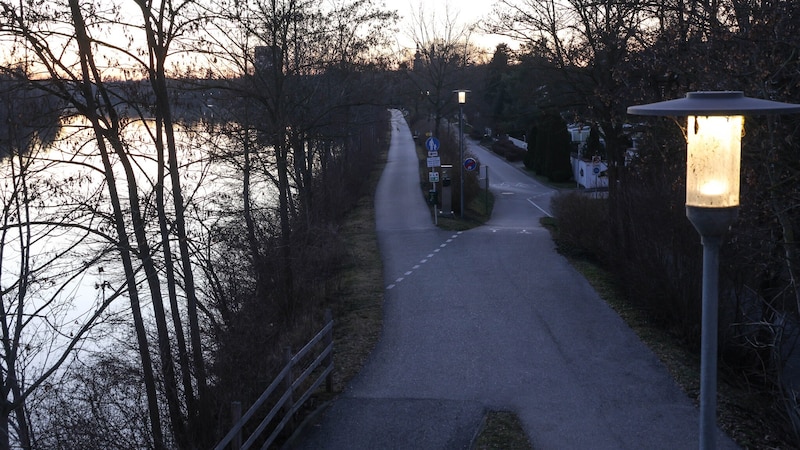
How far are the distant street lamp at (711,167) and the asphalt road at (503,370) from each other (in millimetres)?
4362

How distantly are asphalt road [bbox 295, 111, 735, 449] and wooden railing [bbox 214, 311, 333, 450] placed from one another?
0.34m

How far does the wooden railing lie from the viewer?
687 cm

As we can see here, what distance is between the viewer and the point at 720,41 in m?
9.02

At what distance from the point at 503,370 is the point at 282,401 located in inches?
146

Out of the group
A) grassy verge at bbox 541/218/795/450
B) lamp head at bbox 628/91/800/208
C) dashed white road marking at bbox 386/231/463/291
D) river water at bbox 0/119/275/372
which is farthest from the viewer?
dashed white road marking at bbox 386/231/463/291

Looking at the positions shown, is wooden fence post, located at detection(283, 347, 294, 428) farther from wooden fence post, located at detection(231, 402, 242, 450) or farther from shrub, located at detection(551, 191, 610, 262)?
shrub, located at detection(551, 191, 610, 262)

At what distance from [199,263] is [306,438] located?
3.85m

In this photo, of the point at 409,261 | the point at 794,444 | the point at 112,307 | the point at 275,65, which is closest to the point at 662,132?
the point at 794,444

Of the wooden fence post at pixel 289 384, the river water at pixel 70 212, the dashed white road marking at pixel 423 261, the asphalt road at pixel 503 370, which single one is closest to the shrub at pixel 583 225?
the asphalt road at pixel 503 370

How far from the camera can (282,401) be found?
8.11m

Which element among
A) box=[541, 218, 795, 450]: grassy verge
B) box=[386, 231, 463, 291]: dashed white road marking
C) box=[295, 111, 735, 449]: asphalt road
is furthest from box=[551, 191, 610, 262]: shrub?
box=[541, 218, 795, 450]: grassy verge

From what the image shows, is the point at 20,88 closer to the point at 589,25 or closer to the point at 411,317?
the point at 411,317

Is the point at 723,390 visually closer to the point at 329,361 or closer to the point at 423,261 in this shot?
the point at 329,361

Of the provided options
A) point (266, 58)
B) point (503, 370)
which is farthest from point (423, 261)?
point (503, 370)
